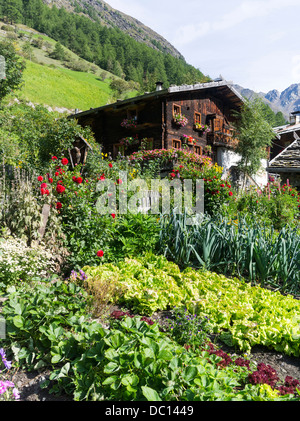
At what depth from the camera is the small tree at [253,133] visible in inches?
640

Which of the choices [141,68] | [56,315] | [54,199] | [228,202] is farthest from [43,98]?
[141,68]

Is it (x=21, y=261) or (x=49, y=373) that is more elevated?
(x=21, y=261)

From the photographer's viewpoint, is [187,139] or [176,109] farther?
[187,139]

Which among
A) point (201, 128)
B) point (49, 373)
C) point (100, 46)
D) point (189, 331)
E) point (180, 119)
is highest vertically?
point (100, 46)

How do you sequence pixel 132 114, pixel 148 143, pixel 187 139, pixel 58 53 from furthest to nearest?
pixel 58 53
pixel 132 114
pixel 187 139
pixel 148 143

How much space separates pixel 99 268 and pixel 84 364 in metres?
1.88

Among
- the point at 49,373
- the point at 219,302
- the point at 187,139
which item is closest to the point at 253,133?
the point at 187,139

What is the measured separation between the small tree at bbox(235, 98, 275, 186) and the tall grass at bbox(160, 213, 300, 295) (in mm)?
12300

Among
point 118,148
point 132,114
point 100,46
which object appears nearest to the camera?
point 132,114

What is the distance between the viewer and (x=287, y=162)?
1280 cm

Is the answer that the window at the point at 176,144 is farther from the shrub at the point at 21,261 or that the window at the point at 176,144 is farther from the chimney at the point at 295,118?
the chimney at the point at 295,118

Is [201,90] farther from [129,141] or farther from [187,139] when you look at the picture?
[129,141]

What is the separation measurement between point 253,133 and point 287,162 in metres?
4.04

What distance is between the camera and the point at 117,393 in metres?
1.93
